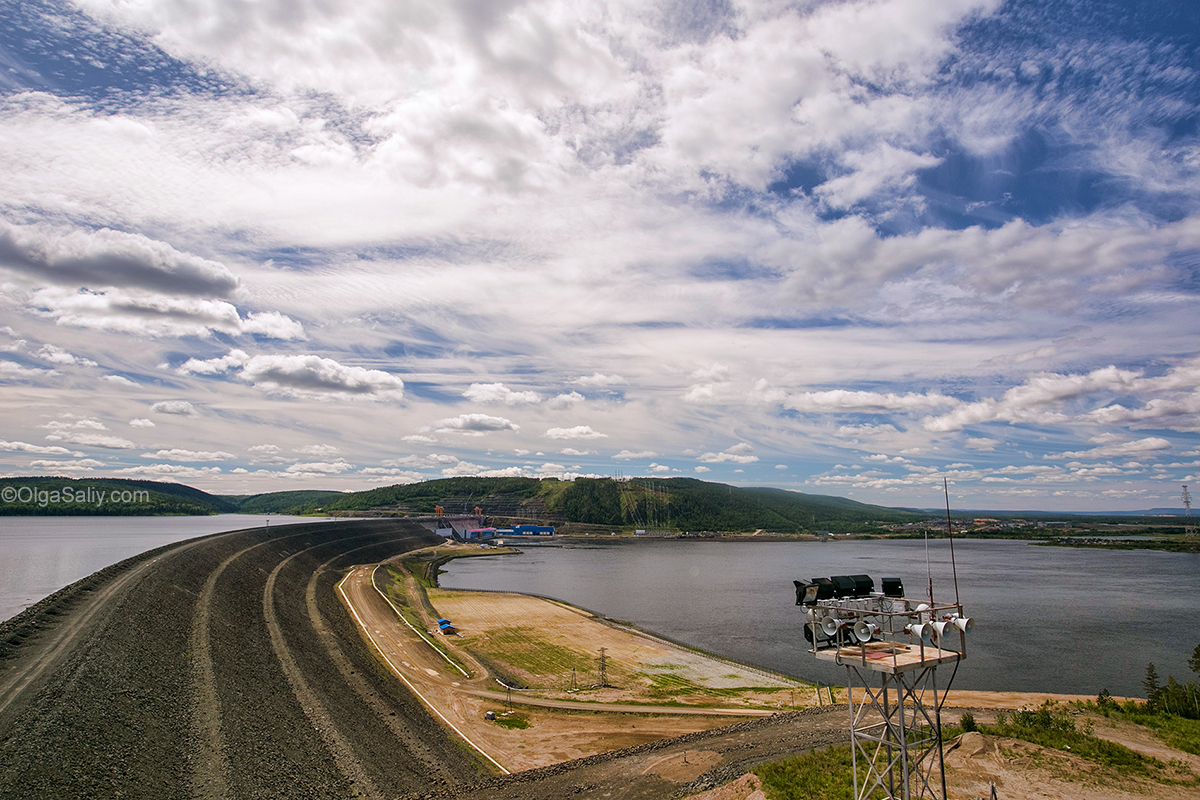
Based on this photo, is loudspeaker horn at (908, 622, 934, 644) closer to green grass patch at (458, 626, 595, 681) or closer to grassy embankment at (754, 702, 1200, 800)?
grassy embankment at (754, 702, 1200, 800)

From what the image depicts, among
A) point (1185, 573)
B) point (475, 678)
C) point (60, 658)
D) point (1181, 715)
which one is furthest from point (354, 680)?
point (1185, 573)

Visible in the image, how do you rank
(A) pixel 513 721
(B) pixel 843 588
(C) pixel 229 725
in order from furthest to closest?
(A) pixel 513 721, (C) pixel 229 725, (B) pixel 843 588

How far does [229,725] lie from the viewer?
103 feet

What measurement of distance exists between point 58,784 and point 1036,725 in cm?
4364

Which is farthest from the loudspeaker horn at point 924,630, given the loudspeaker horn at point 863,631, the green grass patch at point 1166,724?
the green grass patch at point 1166,724

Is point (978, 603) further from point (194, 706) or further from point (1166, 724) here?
point (194, 706)

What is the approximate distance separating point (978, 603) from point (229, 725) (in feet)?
332

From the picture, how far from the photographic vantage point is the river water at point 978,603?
56.1 metres

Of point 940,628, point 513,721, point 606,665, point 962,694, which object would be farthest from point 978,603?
point 940,628

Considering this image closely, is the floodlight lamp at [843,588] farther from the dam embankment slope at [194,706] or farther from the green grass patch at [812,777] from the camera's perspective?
the dam embankment slope at [194,706]

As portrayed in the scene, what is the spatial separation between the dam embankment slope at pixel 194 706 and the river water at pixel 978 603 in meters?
30.0

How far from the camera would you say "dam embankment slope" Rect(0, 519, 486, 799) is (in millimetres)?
26016

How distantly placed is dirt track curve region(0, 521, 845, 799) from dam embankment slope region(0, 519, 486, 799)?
10 centimetres

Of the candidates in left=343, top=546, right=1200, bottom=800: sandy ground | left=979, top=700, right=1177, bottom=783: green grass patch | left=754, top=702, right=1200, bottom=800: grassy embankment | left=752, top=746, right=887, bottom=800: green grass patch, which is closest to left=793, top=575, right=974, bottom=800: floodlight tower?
left=752, top=746, right=887, bottom=800: green grass patch
